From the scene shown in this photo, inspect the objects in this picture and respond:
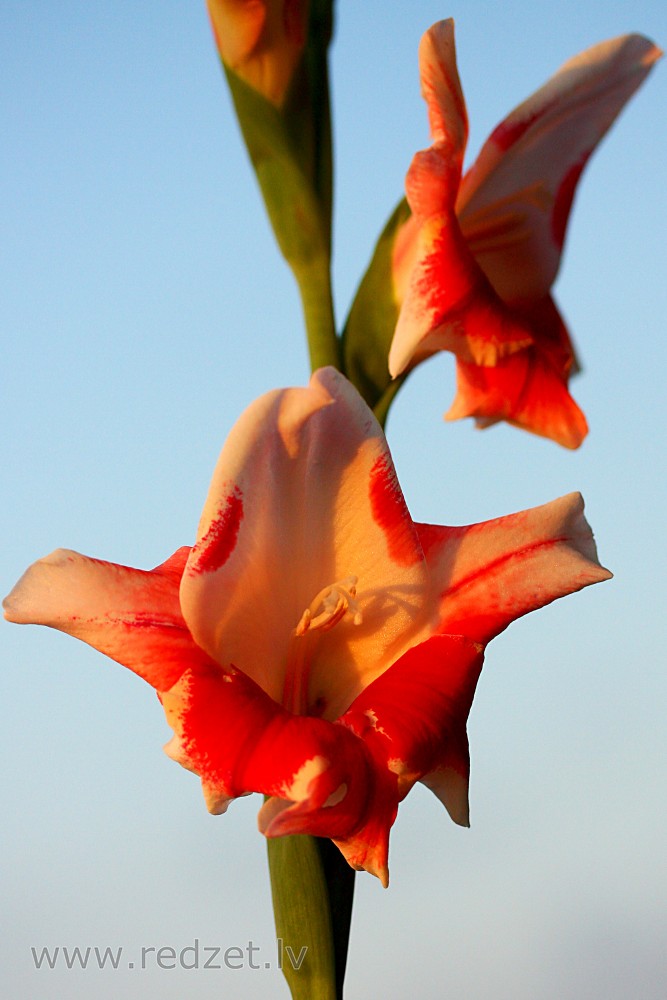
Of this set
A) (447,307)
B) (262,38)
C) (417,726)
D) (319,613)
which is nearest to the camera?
(417,726)

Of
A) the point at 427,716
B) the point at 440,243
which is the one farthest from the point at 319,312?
the point at 427,716

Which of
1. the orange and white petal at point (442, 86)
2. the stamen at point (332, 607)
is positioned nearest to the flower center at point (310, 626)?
→ the stamen at point (332, 607)

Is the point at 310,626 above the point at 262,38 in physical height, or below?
below

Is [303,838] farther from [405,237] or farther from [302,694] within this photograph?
[405,237]

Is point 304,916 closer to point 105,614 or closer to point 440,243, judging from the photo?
point 105,614

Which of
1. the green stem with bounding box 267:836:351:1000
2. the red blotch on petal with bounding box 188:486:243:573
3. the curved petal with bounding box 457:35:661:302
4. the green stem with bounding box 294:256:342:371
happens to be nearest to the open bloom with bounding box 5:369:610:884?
the red blotch on petal with bounding box 188:486:243:573

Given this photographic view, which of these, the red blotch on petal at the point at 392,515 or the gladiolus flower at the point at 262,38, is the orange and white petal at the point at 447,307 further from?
the gladiolus flower at the point at 262,38

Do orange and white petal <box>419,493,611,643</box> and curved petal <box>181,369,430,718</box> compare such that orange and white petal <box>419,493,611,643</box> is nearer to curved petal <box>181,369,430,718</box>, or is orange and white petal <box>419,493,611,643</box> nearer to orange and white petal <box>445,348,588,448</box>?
curved petal <box>181,369,430,718</box>

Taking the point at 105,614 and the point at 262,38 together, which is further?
the point at 262,38
